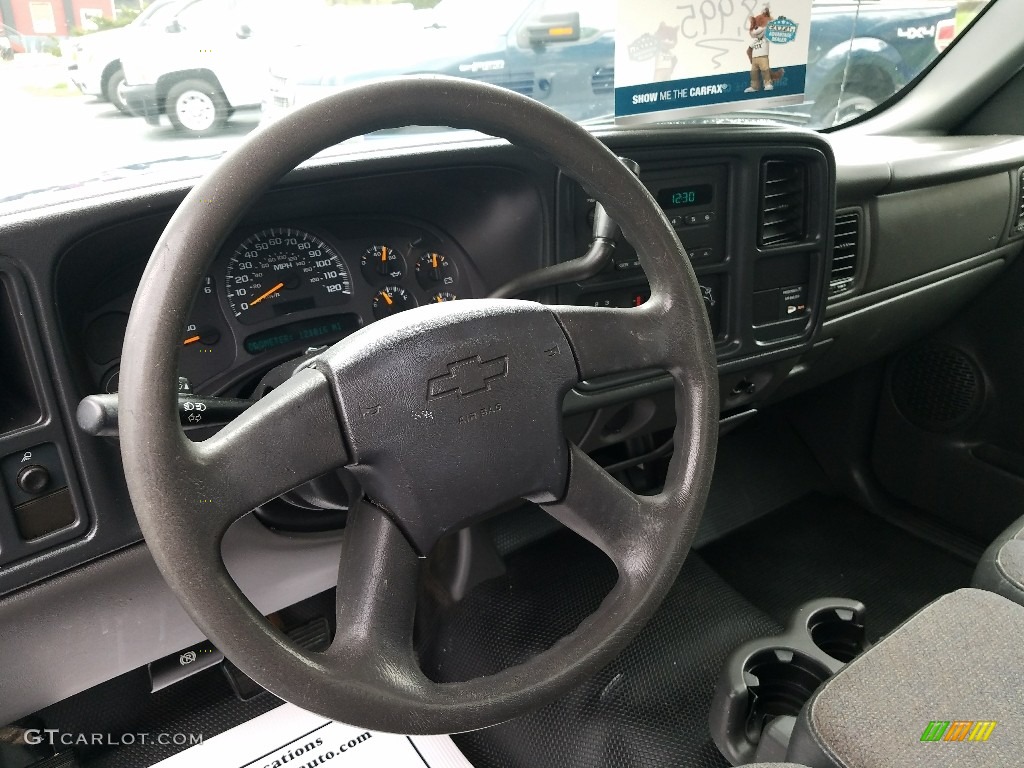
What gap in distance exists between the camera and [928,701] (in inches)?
31.9

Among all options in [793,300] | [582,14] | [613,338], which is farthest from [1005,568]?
[582,14]

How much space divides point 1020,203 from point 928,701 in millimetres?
1472

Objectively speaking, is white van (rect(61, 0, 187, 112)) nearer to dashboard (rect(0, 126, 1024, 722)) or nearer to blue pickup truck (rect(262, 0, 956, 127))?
blue pickup truck (rect(262, 0, 956, 127))

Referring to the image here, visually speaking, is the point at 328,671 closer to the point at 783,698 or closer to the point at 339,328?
the point at 339,328

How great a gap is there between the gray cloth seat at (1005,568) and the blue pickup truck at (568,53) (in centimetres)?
80

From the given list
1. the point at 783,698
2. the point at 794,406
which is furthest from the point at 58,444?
the point at 794,406

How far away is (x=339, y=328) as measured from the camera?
3.47 ft

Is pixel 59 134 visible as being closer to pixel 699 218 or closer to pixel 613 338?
pixel 613 338

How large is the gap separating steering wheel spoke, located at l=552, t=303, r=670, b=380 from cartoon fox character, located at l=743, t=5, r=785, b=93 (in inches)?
26.1

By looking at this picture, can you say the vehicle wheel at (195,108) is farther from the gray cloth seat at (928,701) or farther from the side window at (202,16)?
the gray cloth seat at (928,701)

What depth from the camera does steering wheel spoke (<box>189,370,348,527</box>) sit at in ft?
1.94

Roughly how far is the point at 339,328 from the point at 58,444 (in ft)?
1.19

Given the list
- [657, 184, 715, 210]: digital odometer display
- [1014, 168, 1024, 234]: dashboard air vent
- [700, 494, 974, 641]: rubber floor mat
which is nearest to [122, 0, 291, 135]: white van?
[657, 184, 715, 210]: digital odometer display

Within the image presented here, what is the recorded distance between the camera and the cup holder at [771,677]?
1123 millimetres
